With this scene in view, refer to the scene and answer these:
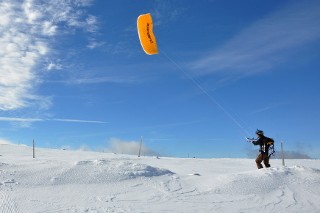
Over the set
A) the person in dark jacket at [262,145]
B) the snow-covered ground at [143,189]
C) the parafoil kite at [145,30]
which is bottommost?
the snow-covered ground at [143,189]

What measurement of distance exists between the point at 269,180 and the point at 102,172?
495cm

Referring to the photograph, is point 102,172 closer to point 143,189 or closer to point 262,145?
point 143,189

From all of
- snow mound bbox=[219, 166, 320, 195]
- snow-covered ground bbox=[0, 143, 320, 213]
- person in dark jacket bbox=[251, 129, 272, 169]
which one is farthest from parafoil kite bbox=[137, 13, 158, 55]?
snow mound bbox=[219, 166, 320, 195]

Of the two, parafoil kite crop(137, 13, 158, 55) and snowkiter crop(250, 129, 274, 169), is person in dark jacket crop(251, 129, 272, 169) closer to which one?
snowkiter crop(250, 129, 274, 169)

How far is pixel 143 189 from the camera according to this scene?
34.1 ft

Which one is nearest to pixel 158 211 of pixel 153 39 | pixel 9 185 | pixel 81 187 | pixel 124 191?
pixel 124 191

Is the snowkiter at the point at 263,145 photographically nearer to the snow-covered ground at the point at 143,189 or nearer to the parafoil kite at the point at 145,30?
the snow-covered ground at the point at 143,189

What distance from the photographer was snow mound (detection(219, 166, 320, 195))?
430 inches

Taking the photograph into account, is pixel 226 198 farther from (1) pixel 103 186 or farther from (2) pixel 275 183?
(1) pixel 103 186

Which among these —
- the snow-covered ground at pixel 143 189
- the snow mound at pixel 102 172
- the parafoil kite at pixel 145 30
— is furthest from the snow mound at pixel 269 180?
the parafoil kite at pixel 145 30

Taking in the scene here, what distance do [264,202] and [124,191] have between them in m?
3.61

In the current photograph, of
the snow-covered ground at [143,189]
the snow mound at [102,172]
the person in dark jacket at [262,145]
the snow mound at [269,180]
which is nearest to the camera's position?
the snow-covered ground at [143,189]

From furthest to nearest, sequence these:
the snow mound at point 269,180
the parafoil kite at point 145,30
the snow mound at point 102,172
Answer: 1. the parafoil kite at point 145,30
2. the snow mound at point 269,180
3. the snow mound at point 102,172

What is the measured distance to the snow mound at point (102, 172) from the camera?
35.4ft
